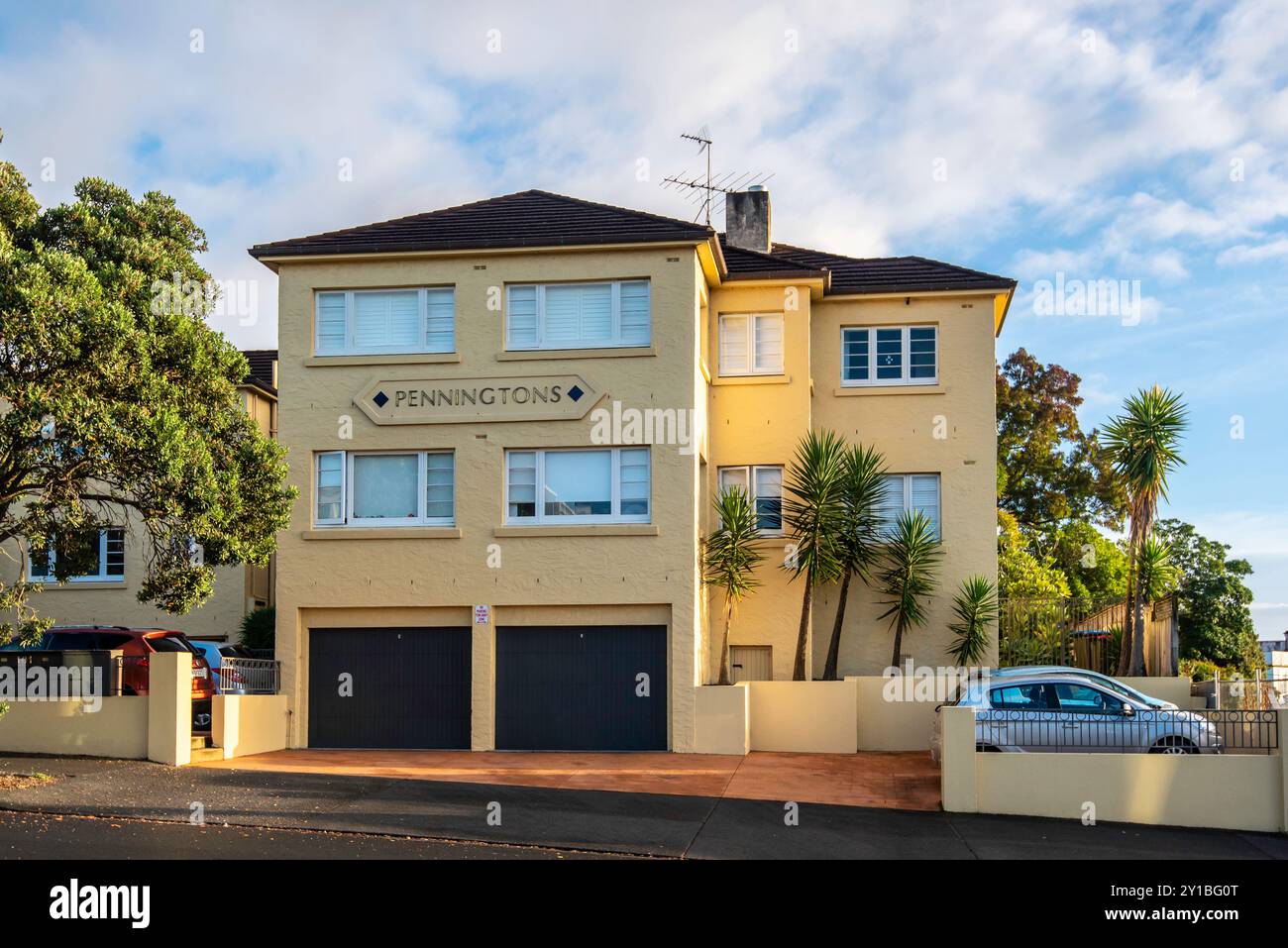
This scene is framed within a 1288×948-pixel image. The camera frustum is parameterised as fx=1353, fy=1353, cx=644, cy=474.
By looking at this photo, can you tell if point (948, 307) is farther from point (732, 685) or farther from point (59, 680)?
point (59, 680)

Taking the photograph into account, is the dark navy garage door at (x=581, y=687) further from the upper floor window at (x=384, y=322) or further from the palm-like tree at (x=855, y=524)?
the upper floor window at (x=384, y=322)

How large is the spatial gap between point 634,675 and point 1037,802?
7.62m

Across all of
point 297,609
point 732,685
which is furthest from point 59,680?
point 732,685

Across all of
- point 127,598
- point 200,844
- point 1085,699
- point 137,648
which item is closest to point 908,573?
point 1085,699

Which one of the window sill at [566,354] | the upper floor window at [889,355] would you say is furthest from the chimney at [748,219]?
the window sill at [566,354]

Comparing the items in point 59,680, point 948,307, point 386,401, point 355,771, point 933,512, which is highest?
point 948,307

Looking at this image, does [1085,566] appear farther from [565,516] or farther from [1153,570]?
[565,516]

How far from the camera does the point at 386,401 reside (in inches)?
877

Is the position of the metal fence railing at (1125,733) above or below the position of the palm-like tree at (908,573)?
below

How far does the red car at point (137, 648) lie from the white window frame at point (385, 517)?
10.4ft

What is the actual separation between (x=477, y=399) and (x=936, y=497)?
344 inches

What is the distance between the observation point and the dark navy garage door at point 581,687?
70.8 ft
